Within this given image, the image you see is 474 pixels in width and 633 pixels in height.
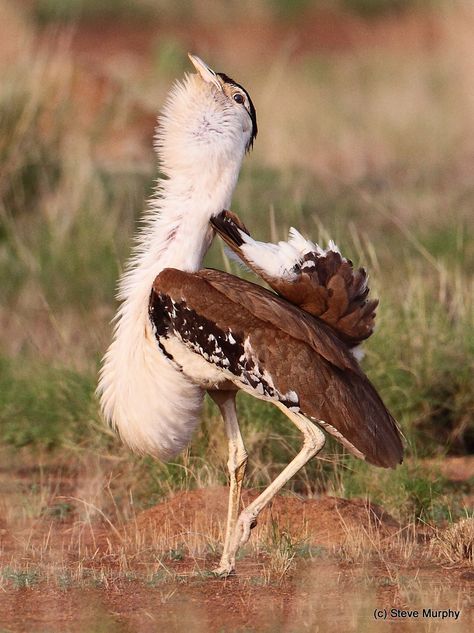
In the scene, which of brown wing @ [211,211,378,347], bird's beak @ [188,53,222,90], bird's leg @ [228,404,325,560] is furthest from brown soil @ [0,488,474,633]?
bird's beak @ [188,53,222,90]

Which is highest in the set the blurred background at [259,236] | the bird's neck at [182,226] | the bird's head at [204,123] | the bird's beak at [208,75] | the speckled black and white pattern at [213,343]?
the bird's beak at [208,75]

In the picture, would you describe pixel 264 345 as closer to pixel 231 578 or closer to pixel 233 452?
pixel 233 452

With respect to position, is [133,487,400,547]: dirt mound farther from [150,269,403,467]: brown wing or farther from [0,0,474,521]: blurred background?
[150,269,403,467]: brown wing

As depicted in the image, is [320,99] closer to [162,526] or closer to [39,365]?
[39,365]

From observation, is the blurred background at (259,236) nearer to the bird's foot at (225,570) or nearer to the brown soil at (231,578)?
the brown soil at (231,578)

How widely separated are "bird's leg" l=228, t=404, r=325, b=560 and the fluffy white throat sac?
403 millimetres

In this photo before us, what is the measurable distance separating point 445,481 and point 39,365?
2522mm

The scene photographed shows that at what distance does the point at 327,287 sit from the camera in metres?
5.53

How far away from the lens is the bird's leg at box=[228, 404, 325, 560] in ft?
17.4

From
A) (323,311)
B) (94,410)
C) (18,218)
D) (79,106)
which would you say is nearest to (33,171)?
(18,218)

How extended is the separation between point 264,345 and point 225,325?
17 centimetres

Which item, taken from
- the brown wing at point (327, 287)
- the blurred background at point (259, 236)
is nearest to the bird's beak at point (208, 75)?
the brown wing at point (327, 287)

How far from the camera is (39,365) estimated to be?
8094mm

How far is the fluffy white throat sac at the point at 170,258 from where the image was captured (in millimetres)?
5293
